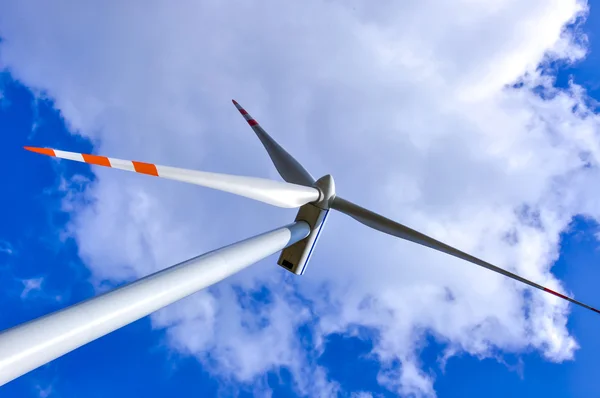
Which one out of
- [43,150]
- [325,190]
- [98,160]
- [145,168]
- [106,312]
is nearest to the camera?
[106,312]

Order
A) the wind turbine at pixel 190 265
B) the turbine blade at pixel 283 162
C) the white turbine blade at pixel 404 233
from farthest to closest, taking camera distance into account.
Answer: the turbine blade at pixel 283 162, the white turbine blade at pixel 404 233, the wind turbine at pixel 190 265

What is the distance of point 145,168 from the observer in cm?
1055

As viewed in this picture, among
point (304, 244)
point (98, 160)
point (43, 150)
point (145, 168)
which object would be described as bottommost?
point (43, 150)

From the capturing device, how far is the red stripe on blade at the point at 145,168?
10227mm

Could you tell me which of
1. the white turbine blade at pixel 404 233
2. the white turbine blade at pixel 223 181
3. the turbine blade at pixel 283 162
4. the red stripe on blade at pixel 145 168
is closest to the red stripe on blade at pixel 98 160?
the white turbine blade at pixel 223 181

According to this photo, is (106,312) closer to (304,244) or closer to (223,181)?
(223,181)

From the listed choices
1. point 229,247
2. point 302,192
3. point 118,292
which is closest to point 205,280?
point 229,247

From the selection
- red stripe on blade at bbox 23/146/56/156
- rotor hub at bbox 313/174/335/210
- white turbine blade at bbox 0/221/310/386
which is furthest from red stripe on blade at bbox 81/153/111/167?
rotor hub at bbox 313/174/335/210

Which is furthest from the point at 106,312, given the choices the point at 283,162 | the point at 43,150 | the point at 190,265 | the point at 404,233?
the point at 283,162

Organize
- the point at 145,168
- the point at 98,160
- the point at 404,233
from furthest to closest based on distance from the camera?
1. the point at 404,233
2. the point at 145,168
3. the point at 98,160

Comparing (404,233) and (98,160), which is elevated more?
(404,233)

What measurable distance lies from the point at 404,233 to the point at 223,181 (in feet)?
30.0

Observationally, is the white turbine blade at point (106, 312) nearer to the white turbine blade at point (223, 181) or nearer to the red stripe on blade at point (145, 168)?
the white turbine blade at point (223, 181)

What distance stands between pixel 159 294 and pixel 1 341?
3.31 metres
